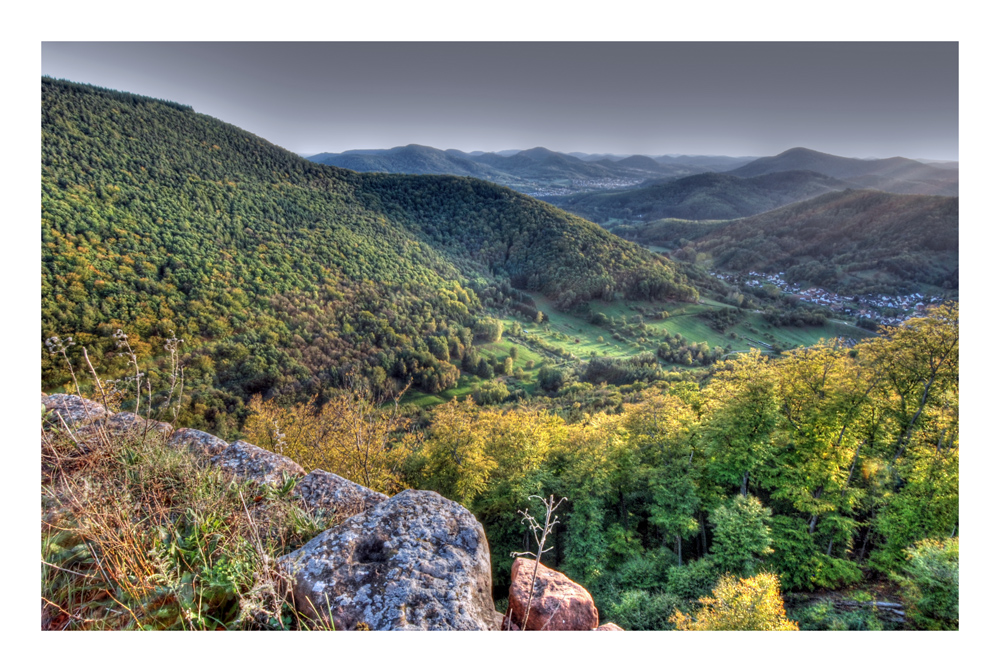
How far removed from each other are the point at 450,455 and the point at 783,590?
940 centimetres

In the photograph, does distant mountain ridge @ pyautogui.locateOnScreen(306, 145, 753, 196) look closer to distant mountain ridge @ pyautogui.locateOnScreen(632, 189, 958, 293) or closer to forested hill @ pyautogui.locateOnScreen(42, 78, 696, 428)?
distant mountain ridge @ pyautogui.locateOnScreen(632, 189, 958, 293)

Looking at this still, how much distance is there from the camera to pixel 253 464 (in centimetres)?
466

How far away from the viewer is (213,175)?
4466cm

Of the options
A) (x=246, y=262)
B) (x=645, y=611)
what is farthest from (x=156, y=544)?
(x=246, y=262)

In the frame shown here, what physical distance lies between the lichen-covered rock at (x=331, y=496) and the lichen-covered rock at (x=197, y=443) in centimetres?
145

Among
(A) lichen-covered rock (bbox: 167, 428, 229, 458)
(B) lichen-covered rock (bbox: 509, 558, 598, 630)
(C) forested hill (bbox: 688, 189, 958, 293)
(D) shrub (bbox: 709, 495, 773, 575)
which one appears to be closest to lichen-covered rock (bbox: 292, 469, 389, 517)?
(A) lichen-covered rock (bbox: 167, 428, 229, 458)

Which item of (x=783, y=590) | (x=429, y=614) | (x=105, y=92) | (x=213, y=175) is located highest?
(x=105, y=92)

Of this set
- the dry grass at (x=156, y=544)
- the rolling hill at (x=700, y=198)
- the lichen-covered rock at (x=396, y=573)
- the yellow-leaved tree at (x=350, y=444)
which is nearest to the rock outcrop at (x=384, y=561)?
the lichen-covered rock at (x=396, y=573)

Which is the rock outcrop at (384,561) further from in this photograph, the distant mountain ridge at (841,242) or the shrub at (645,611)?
the distant mountain ridge at (841,242)

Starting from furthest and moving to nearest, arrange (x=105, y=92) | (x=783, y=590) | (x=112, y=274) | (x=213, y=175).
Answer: (x=213, y=175) → (x=105, y=92) → (x=112, y=274) → (x=783, y=590)

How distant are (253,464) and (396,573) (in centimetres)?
273

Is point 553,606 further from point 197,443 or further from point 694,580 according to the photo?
point 694,580
